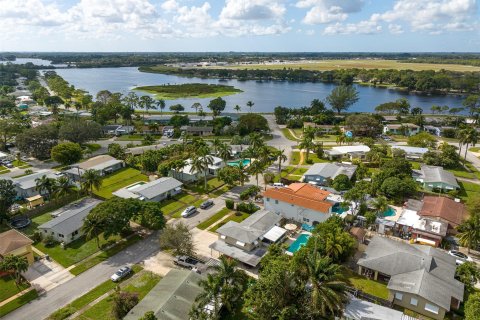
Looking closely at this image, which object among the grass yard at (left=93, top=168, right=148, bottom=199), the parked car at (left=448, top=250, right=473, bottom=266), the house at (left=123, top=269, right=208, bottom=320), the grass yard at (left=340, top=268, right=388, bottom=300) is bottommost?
the grass yard at (left=340, top=268, right=388, bottom=300)

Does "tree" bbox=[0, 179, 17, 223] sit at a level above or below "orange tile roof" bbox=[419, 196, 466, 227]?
above

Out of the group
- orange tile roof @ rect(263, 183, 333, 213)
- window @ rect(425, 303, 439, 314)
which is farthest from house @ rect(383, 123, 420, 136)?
window @ rect(425, 303, 439, 314)

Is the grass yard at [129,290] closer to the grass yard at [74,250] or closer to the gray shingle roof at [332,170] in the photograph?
the grass yard at [74,250]

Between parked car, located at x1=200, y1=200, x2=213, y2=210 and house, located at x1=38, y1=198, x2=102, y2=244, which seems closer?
house, located at x1=38, y1=198, x2=102, y2=244

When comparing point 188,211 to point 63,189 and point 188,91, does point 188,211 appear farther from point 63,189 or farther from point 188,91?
point 188,91

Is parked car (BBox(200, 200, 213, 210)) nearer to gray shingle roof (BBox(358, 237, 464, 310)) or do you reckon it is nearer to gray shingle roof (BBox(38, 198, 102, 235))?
gray shingle roof (BBox(38, 198, 102, 235))

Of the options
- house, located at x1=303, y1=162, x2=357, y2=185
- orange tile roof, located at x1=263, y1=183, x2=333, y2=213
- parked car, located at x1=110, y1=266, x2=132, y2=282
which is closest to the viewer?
parked car, located at x1=110, y1=266, x2=132, y2=282

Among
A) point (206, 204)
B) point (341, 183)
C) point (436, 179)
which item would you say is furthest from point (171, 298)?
point (436, 179)
